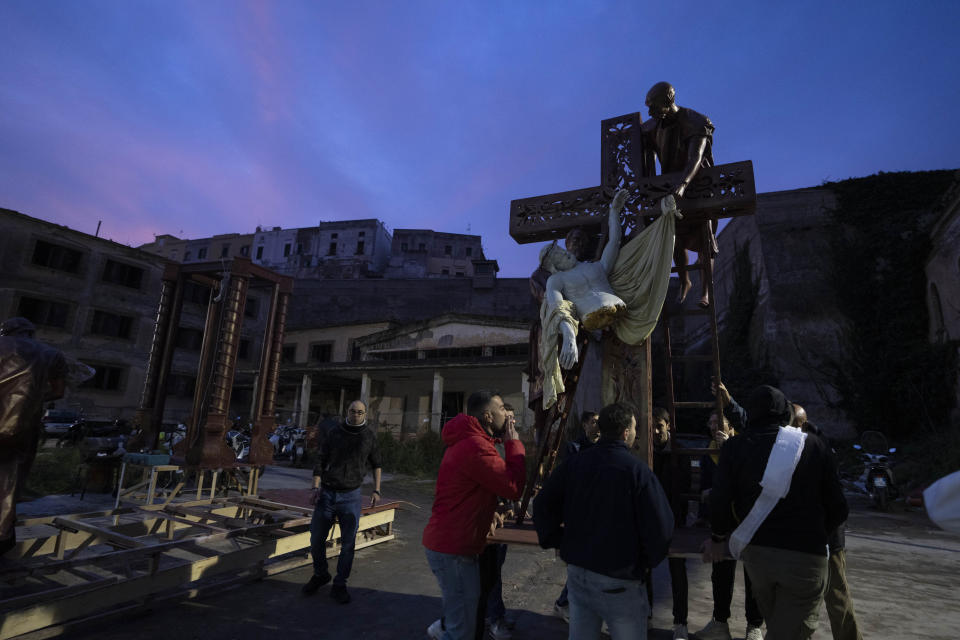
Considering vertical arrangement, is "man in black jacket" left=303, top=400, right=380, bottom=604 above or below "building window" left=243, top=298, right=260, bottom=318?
below

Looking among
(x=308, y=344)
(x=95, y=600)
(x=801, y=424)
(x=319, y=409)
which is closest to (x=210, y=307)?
(x=95, y=600)

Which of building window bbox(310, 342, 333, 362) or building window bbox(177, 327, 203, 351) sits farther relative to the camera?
building window bbox(310, 342, 333, 362)

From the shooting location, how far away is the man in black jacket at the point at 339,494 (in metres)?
4.54

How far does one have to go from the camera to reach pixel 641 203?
13.7 feet

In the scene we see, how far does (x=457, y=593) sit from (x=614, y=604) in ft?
3.42

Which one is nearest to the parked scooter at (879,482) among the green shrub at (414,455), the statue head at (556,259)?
the statue head at (556,259)

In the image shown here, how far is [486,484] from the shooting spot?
2.97 m

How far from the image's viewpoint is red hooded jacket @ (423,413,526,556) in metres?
2.96

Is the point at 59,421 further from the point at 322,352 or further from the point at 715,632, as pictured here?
the point at 715,632

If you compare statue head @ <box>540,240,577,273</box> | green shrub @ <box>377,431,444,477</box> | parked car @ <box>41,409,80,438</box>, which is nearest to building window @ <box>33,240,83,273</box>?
parked car @ <box>41,409,80,438</box>

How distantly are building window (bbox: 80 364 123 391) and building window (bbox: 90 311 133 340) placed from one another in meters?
1.63

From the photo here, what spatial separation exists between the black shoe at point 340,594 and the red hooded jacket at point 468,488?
191 centimetres

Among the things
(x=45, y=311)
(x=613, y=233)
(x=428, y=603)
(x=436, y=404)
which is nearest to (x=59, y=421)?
(x=45, y=311)

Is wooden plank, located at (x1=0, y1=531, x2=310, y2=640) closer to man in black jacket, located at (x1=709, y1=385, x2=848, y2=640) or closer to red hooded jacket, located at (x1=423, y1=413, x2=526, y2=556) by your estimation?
red hooded jacket, located at (x1=423, y1=413, x2=526, y2=556)
